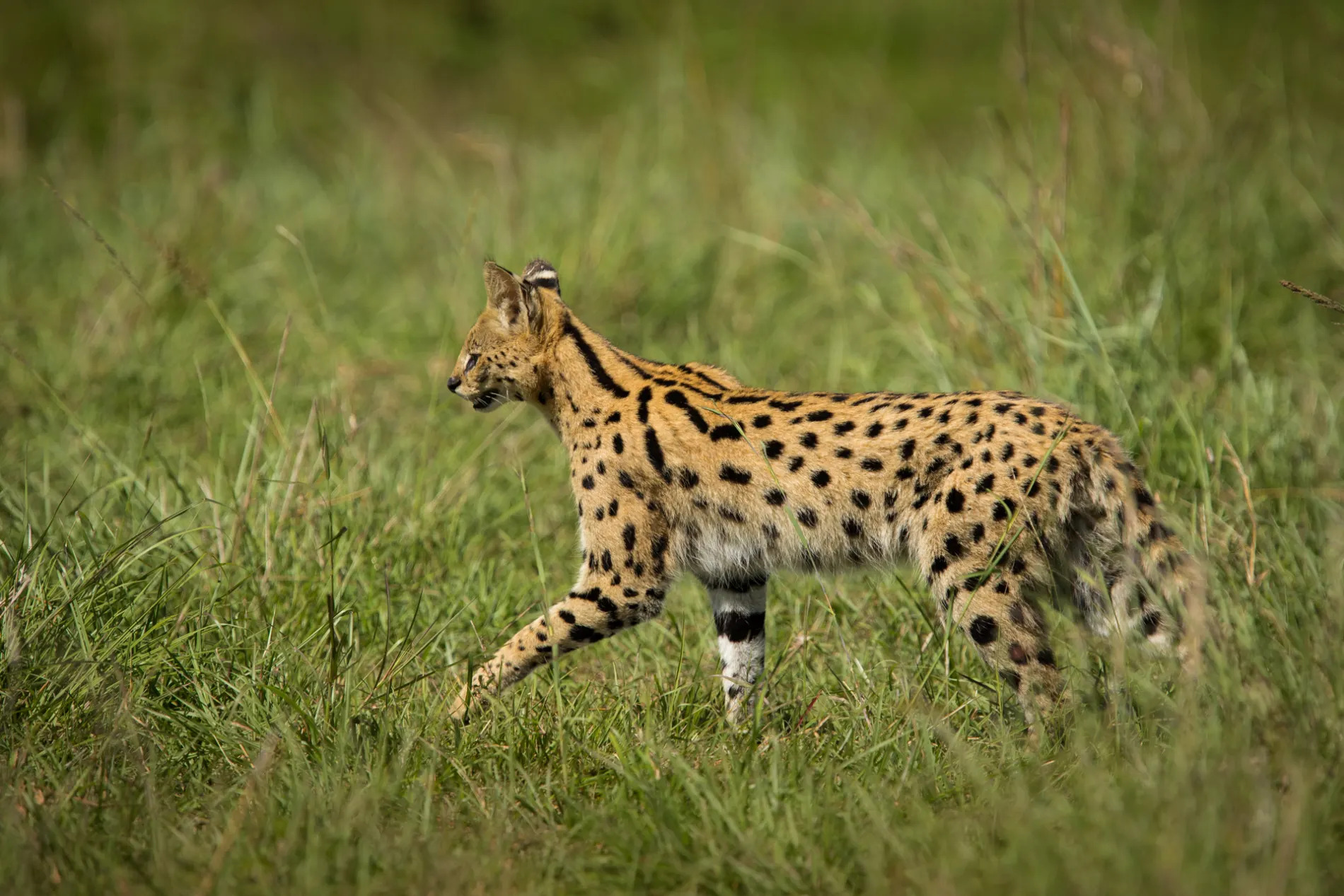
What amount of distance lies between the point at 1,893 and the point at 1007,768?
2.56 meters

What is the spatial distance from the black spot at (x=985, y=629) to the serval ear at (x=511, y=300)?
6.51ft

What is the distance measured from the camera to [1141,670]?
3.66 m

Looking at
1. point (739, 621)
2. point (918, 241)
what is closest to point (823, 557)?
point (739, 621)

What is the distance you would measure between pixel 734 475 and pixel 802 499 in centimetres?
26

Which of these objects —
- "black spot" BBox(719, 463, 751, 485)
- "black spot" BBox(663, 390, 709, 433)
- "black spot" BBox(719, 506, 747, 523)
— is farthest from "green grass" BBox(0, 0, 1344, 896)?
"black spot" BBox(663, 390, 709, 433)

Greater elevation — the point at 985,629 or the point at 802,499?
the point at 802,499

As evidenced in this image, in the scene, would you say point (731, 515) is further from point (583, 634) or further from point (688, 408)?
point (583, 634)

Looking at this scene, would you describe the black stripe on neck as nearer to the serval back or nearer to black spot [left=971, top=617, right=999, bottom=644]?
the serval back

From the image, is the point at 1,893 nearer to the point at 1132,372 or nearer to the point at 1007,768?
the point at 1007,768

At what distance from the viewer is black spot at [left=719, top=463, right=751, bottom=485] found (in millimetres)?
4285

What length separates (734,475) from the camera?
4301 millimetres

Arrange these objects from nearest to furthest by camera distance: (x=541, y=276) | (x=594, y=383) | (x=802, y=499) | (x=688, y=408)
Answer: (x=802, y=499), (x=688, y=408), (x=594, y=383), (x=541, y=276)

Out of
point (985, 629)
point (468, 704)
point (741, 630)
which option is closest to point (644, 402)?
point (741, 630)

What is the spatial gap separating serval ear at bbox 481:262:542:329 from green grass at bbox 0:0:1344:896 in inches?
31.4
